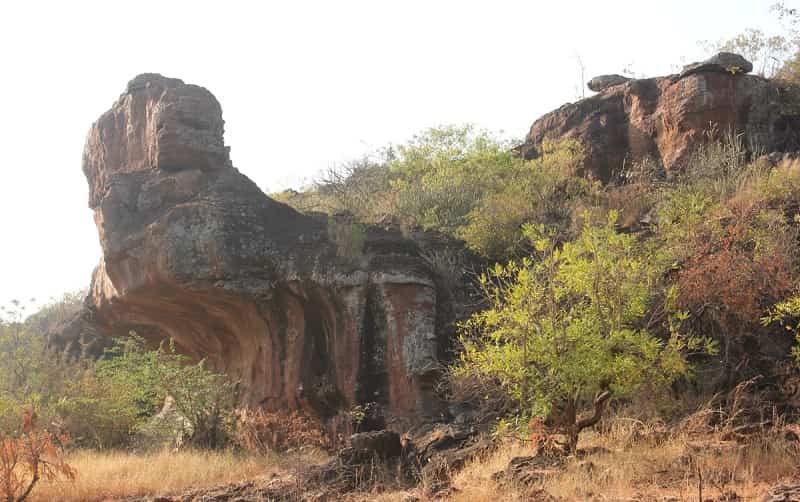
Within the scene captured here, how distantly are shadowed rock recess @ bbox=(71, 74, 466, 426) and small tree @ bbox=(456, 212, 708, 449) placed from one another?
3.31 m

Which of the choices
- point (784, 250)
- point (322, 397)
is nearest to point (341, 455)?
point (322, 397)

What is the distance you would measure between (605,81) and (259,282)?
11792 mm

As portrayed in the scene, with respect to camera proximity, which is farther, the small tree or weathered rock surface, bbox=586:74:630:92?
weathered rock surface, bbox=586:74:630:92

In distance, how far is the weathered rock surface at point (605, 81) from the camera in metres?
20.9

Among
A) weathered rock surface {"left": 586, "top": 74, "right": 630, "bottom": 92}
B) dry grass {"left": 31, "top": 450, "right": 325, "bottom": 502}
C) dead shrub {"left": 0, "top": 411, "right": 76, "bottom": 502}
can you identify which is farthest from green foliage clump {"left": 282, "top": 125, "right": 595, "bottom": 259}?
dead shrub {"left": 0, "top": 411, "right": 76, "bottom": 502}

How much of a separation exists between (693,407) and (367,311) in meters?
5.27

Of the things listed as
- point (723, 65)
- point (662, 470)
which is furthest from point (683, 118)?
point (662, 470)

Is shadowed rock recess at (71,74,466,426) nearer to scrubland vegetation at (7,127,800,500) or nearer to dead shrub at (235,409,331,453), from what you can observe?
dead shrub at (235,409,331,453)

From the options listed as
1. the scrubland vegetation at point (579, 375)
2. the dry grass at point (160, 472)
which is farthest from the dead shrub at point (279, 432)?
the dry grass at point (160, 472)

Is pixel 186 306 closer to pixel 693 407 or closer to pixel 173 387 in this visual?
pixel 173 387

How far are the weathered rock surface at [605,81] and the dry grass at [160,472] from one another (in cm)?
1313

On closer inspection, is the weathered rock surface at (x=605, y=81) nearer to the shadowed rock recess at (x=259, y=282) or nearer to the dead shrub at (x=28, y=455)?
the shadowed rock recess at (x=259, y=282)

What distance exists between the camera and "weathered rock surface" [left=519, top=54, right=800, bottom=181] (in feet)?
55.2

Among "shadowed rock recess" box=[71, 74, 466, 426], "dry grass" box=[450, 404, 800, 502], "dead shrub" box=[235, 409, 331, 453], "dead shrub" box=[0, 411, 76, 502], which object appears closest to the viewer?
"dry grass" box=[450, 404, 800, 502]
